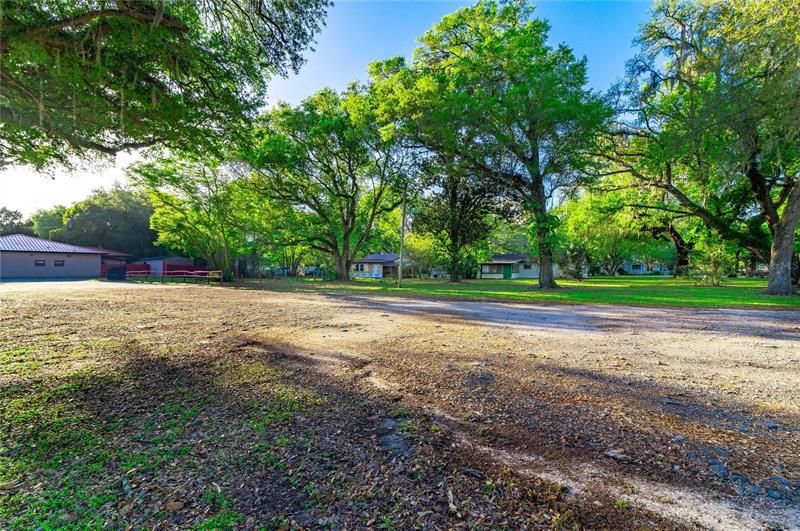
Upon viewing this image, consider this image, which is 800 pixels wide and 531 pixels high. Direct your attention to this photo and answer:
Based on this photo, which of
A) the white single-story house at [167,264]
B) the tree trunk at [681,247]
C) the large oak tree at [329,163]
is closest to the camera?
the large oak tree at [329,163]

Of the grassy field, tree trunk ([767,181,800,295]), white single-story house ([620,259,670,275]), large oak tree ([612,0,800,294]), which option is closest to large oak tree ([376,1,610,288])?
large oak tree ([612,0,800,294])

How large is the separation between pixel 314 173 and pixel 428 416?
22406 millimetres

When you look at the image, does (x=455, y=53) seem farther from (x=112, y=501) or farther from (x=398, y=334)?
(x=112, y=501)

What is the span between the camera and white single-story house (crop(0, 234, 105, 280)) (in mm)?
27891

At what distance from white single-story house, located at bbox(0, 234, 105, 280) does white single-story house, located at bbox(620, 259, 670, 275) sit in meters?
69.1

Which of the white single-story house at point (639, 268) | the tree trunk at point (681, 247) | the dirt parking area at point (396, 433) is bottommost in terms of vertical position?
the dirt parking area at point (396, 433)

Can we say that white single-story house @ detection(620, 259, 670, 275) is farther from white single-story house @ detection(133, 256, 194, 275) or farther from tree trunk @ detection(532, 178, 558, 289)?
white single-story house @ detection(133, 256, 194, 275)

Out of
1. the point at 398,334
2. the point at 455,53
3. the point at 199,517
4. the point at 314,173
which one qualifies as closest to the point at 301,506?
the point at 199,517

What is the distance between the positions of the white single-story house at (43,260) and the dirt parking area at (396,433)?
111 feet

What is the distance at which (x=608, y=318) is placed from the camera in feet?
28.8

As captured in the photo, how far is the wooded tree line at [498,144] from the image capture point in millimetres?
8891

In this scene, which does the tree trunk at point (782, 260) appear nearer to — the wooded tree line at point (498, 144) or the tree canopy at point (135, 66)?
the wooded tree line at point (498, 144)

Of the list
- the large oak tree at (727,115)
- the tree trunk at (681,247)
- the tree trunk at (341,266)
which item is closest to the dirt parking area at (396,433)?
the large oak tree at (727,115)

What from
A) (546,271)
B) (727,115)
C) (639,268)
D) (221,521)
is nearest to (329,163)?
(546,271)
